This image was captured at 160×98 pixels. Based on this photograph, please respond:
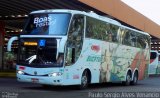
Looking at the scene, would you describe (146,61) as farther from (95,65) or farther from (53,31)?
(53,31)

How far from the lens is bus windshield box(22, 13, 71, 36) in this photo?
16.2m

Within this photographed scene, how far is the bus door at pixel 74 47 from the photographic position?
1619 cm

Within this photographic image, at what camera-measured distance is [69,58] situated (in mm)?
16297

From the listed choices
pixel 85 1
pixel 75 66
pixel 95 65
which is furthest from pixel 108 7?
pixel 75 66

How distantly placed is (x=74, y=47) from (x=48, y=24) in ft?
4.56

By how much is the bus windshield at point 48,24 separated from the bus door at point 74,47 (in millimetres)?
332

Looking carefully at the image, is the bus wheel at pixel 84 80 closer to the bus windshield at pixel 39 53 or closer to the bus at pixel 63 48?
the bus at pixel 63 48

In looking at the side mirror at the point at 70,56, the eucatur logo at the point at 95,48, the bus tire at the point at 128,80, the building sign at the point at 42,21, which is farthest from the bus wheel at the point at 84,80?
the bus tire at the point at 128,80

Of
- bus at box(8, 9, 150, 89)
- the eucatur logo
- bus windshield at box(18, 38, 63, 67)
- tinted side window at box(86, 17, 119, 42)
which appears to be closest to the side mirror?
bus at box(8, 9, 150, 89)

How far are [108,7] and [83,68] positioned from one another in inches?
665

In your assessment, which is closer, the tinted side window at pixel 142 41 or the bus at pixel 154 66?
the tinted side window at pixel 142 41

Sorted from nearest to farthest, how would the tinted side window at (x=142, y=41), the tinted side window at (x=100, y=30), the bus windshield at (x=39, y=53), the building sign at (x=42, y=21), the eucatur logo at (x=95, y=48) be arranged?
1. the bus windshield at (x=39, y=53)
2. the building sign at (x=42, y=21)
3. the tinted side window at (x=100, y=30)
4. the eucatur logo at (x=95, y=48)
5. the tinted side window at (x=142, y=41)

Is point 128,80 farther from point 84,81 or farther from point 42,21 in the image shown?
point 42,21

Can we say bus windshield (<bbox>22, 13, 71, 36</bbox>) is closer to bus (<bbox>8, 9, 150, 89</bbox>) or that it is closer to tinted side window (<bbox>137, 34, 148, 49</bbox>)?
bus (<bbox>8, 9, 150, 89</bbox>)
